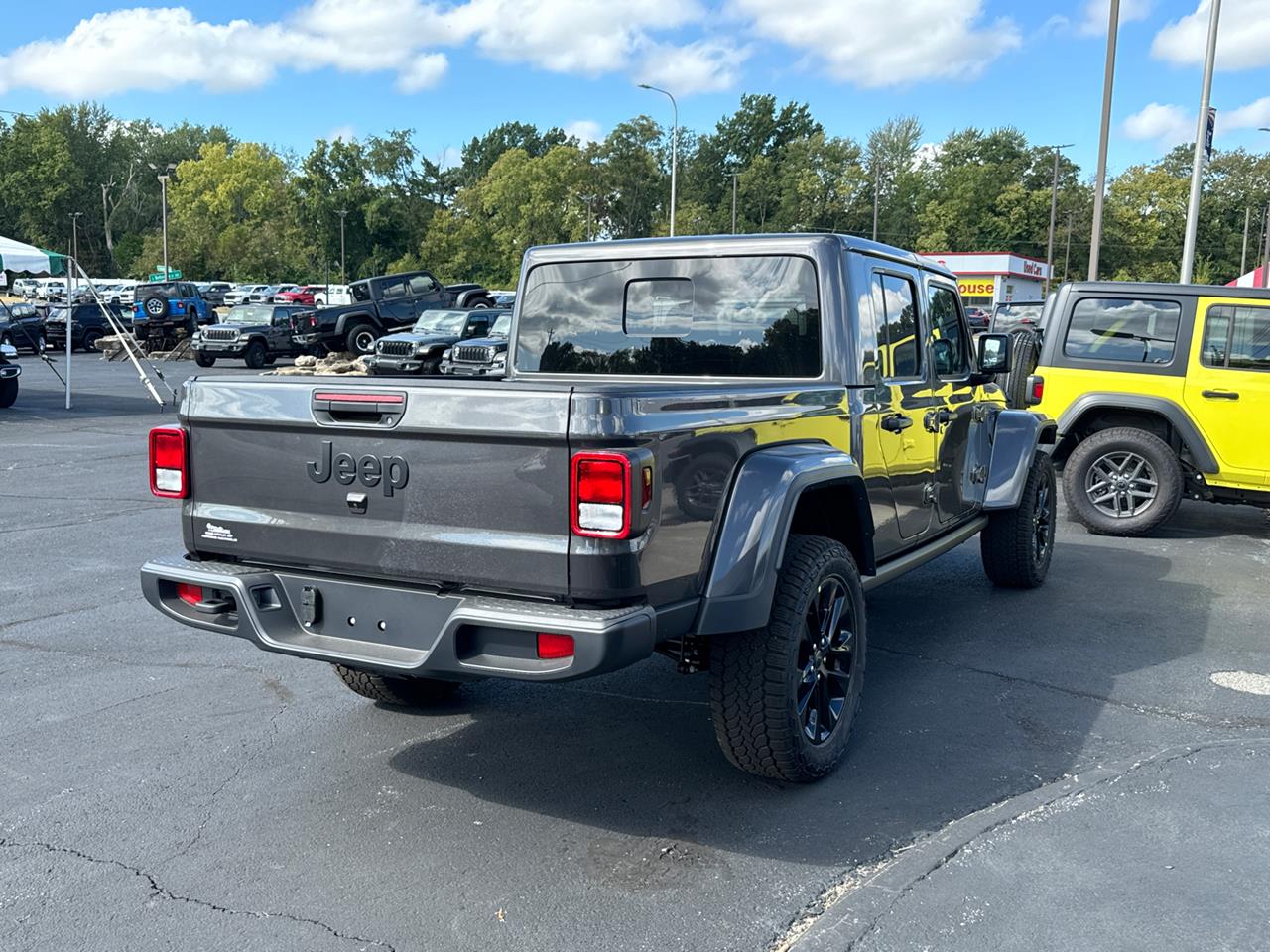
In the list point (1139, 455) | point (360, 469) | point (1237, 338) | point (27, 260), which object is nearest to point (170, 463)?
point (360, 469)

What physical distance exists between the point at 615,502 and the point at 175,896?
169 cm

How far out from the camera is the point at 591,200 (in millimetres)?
83188

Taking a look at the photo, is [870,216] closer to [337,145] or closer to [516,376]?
[337,145]

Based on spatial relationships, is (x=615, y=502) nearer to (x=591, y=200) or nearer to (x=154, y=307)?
(x=154, y=307)

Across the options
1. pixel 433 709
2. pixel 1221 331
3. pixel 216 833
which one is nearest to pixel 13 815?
pixel 216 833

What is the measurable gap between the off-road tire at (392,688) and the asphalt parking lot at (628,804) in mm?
69

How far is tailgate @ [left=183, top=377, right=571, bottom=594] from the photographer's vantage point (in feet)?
10.5

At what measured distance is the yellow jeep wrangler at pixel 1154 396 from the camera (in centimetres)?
818

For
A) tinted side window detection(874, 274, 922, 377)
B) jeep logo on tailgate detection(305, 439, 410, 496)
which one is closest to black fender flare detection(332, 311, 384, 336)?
tinted side window detection(874, 274, 922, 377)

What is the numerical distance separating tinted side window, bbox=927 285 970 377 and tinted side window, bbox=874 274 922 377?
0.28 m

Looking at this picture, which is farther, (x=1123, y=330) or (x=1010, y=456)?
(x=1123, y=330)

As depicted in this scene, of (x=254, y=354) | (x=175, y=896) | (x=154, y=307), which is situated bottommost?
(x=175, y=896)

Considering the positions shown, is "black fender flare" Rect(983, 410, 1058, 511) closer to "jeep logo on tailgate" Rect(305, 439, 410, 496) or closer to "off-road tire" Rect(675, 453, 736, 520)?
"off-road tire" Rect(675, 453, 736, 520)

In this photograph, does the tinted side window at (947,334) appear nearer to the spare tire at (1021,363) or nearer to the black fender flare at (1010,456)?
the black fender flare at (1010,456)
